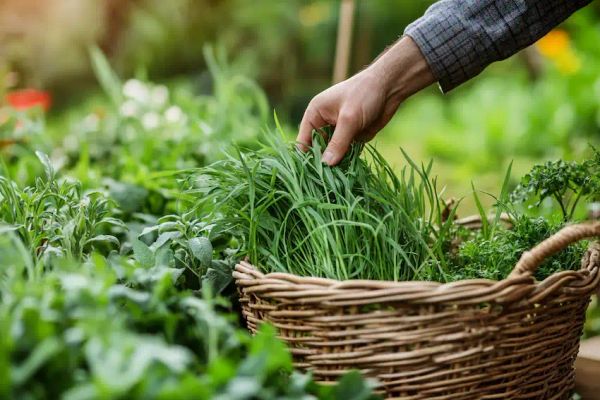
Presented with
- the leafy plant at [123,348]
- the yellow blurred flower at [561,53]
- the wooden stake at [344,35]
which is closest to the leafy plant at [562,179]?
the leafy plant at [123,348]

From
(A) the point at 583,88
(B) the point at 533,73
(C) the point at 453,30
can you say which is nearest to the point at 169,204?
(C) the point at 453,30

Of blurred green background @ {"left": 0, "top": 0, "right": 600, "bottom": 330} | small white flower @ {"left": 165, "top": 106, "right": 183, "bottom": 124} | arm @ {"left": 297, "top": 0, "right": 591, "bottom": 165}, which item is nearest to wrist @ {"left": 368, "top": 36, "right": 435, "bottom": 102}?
arm @ {"left": 297, "top": 0, "right": 591, "bottom": 165}

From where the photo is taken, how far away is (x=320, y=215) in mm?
1229

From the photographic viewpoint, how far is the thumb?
1.31 m

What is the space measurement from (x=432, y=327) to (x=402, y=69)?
1.89 feet

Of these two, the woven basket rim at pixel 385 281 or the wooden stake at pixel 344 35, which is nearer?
the woven basket rim at pixel 385 281

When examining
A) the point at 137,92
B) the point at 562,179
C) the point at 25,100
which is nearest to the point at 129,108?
the point at 137,92

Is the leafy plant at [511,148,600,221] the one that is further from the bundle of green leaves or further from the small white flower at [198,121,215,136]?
the small white flower at [198,121,215,136]

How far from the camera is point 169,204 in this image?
181cm

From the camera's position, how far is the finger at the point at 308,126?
1377mm

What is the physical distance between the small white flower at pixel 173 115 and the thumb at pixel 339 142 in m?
1.28

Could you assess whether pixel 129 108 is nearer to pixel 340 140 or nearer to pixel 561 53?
pixel 340 140

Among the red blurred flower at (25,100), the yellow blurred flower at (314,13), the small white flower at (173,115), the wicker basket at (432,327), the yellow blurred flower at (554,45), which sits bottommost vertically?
the wicker basket at (432,327)

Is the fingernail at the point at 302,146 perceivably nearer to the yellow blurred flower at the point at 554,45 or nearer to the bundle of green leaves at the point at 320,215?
the bundle of green leaves at the point at 320,215
